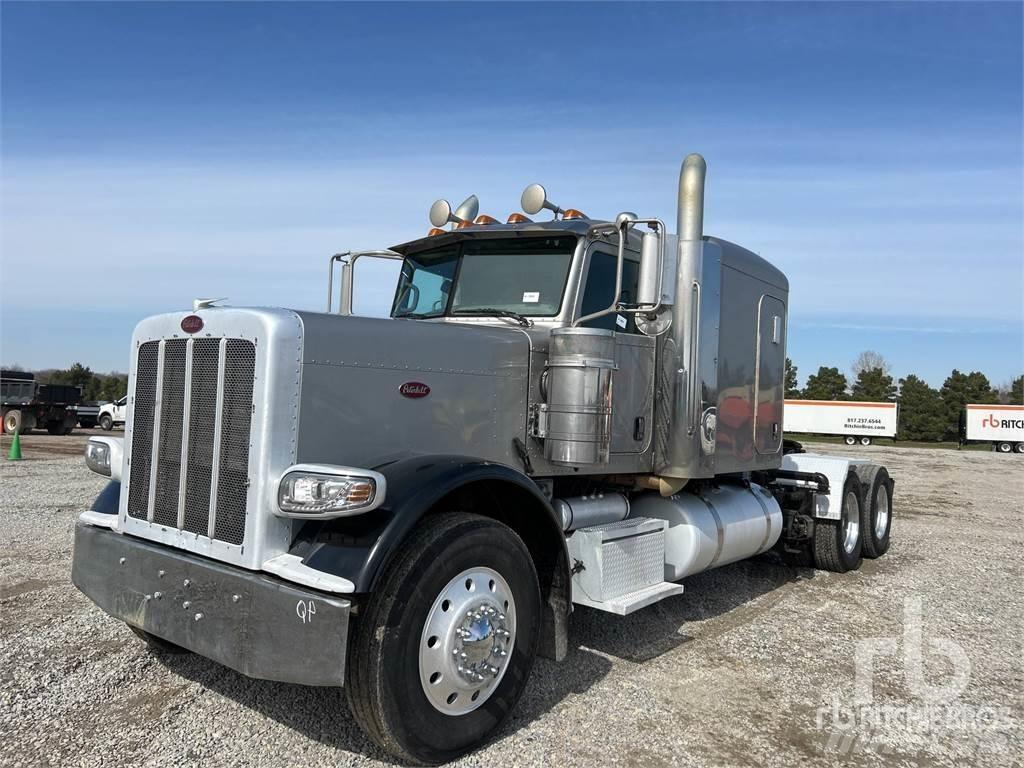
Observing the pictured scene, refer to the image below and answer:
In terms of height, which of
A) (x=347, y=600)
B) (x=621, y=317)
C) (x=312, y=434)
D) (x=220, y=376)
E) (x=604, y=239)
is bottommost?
Result: (x=347, y=600)

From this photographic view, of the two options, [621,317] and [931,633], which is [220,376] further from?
[931,633]

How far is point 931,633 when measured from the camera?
5727 millimetres

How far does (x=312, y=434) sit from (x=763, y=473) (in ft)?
17.2

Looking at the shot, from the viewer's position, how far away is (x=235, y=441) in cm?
338

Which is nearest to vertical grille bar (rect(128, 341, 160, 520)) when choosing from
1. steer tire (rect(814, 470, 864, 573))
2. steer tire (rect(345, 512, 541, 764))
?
steer tire (rect(345, 512, 541, 764))

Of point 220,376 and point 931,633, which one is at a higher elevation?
point 220,376

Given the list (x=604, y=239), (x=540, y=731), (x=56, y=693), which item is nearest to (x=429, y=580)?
(x=540, y=731)

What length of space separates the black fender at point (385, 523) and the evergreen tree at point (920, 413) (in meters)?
55.8

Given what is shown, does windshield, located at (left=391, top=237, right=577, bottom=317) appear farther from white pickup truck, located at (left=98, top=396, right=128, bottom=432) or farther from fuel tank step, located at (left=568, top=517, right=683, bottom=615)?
white pickup truck, located at (left=98, top=396, right=128, bottom=432)

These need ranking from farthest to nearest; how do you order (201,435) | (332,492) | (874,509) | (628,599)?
(874,509) < (628,599) < (201,435) < (332,492)

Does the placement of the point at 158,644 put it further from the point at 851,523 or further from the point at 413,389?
the point at 851,523

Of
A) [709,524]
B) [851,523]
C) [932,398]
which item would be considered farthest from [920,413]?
[709,524]

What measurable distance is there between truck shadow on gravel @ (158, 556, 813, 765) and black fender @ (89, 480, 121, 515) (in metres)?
0.98

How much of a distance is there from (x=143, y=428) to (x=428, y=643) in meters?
1.80
